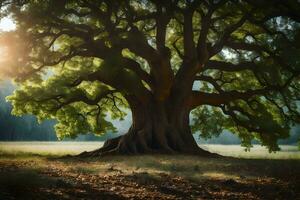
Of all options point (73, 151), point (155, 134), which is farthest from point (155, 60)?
point (73, 151)

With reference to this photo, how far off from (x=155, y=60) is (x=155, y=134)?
4.79m

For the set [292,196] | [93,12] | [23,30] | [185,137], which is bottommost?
[292,196]

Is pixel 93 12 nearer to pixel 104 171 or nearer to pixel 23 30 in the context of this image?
pixel 23 30

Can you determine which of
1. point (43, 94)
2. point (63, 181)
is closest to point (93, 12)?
point (43, 94)

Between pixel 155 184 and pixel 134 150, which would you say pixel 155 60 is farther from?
pixel 155 184

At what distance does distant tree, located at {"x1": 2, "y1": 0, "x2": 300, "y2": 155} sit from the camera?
70.5 feet

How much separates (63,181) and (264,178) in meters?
6.93

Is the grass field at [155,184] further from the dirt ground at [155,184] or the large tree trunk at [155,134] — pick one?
the large tree trunk at [155,134]

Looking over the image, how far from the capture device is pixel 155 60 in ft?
81.8

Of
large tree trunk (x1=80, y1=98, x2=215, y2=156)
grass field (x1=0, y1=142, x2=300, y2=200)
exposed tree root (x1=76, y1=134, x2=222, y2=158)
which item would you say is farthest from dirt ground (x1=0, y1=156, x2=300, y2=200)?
large tree trunk (x1=80, y1=98, x2=215, y2=156)

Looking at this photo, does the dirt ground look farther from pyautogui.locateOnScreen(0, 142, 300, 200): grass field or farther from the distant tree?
the distant tree

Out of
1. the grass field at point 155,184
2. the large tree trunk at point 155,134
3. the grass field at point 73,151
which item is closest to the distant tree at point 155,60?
the large tree trunk at point 155,134

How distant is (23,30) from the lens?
1983 cm

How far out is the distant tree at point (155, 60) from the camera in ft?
70.5
